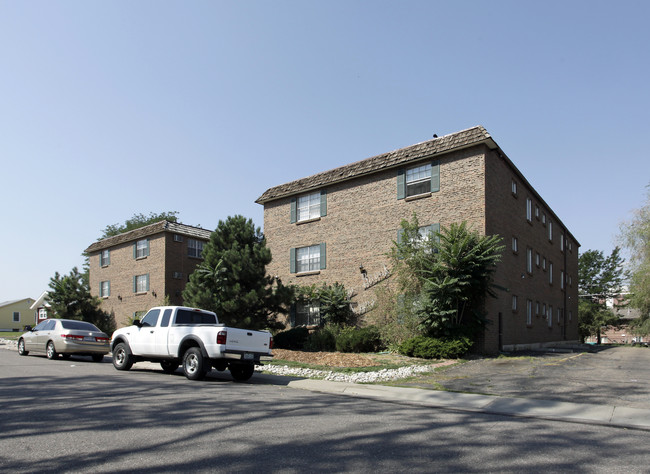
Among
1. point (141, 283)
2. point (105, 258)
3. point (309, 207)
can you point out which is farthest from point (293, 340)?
point (105, 258)

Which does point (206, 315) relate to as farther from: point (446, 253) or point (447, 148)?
point (447, 148)

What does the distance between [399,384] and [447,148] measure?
1150cm

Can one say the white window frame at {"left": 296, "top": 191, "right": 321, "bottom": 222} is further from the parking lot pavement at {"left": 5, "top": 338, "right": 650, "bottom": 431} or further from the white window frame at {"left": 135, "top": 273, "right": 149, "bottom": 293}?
the white window frame at {"left": 135, "top": 273, "right": 149, "bottom": 293}

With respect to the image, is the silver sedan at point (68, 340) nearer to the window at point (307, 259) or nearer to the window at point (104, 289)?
the window at point (307, 259)

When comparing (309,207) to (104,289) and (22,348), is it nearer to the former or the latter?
(22,348)

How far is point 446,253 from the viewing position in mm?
17719

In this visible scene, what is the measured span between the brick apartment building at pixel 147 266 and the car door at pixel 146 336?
1899 cm

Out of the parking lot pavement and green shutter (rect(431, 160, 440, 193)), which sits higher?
green shutter (rect(431, 160, 440, 193))

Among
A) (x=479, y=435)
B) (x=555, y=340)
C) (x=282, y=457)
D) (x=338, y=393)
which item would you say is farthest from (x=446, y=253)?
(x=555, y=340)

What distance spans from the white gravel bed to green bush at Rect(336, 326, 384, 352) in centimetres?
518

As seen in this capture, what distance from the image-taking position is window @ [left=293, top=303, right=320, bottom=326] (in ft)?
80.1

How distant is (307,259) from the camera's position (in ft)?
84.9

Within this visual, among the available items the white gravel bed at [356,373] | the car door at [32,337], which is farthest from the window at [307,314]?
the car door at [32,337]

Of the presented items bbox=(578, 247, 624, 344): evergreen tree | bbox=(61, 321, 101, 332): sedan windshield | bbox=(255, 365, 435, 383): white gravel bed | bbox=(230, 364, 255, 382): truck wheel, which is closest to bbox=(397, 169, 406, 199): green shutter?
bbox=(255, 365, 435, 383): white gravel bed
